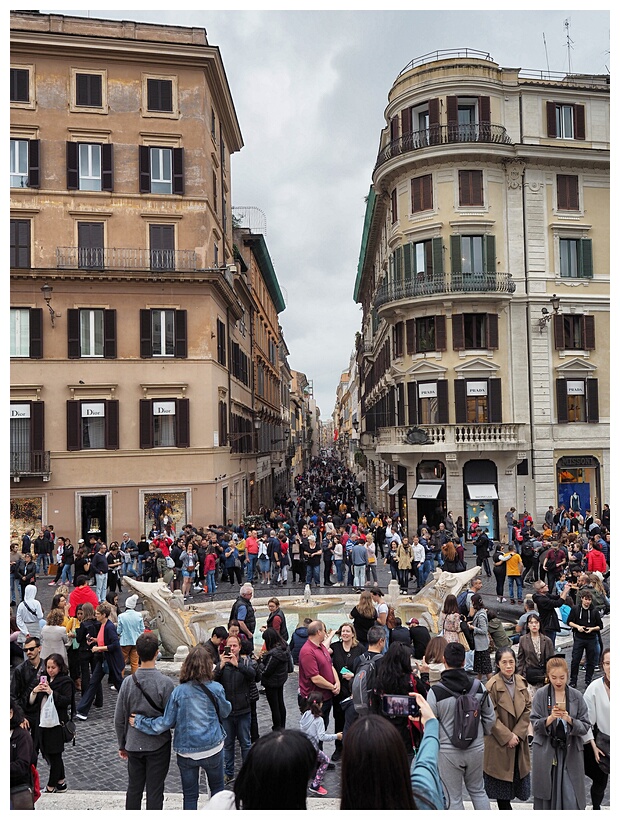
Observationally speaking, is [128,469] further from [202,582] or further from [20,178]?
[20,178]

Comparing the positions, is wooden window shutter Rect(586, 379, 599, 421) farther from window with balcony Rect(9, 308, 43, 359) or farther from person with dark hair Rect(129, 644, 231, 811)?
person with dark hair Rect(129, 644, 231, 811)

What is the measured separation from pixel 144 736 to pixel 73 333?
2379 cm

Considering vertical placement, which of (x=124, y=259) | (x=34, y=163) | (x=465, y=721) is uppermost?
(x=34, y=163)

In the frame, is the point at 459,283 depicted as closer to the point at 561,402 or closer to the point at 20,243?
the point at 561,402

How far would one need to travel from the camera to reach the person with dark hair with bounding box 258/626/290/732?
26.4 feet

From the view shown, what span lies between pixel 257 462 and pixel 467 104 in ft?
85.3

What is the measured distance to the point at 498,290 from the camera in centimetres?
3052

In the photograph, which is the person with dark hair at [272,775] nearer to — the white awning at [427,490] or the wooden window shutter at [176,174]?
the white awning at [427,490]

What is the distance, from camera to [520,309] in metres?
31.4

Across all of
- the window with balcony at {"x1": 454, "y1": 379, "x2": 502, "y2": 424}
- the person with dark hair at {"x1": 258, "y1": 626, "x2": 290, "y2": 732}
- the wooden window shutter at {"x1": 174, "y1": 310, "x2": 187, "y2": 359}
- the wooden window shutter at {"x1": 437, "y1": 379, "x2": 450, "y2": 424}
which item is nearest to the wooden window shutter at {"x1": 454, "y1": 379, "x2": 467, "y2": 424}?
the window with balcony at {"x1": 454, "y1": 379, "x2": 502, "y2": 424}

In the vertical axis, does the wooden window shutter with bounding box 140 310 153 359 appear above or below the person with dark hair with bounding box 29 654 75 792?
above

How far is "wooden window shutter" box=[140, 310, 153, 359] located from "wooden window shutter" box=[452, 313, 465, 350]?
13.8m

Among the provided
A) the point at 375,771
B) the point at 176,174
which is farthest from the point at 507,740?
the point at 176,174
